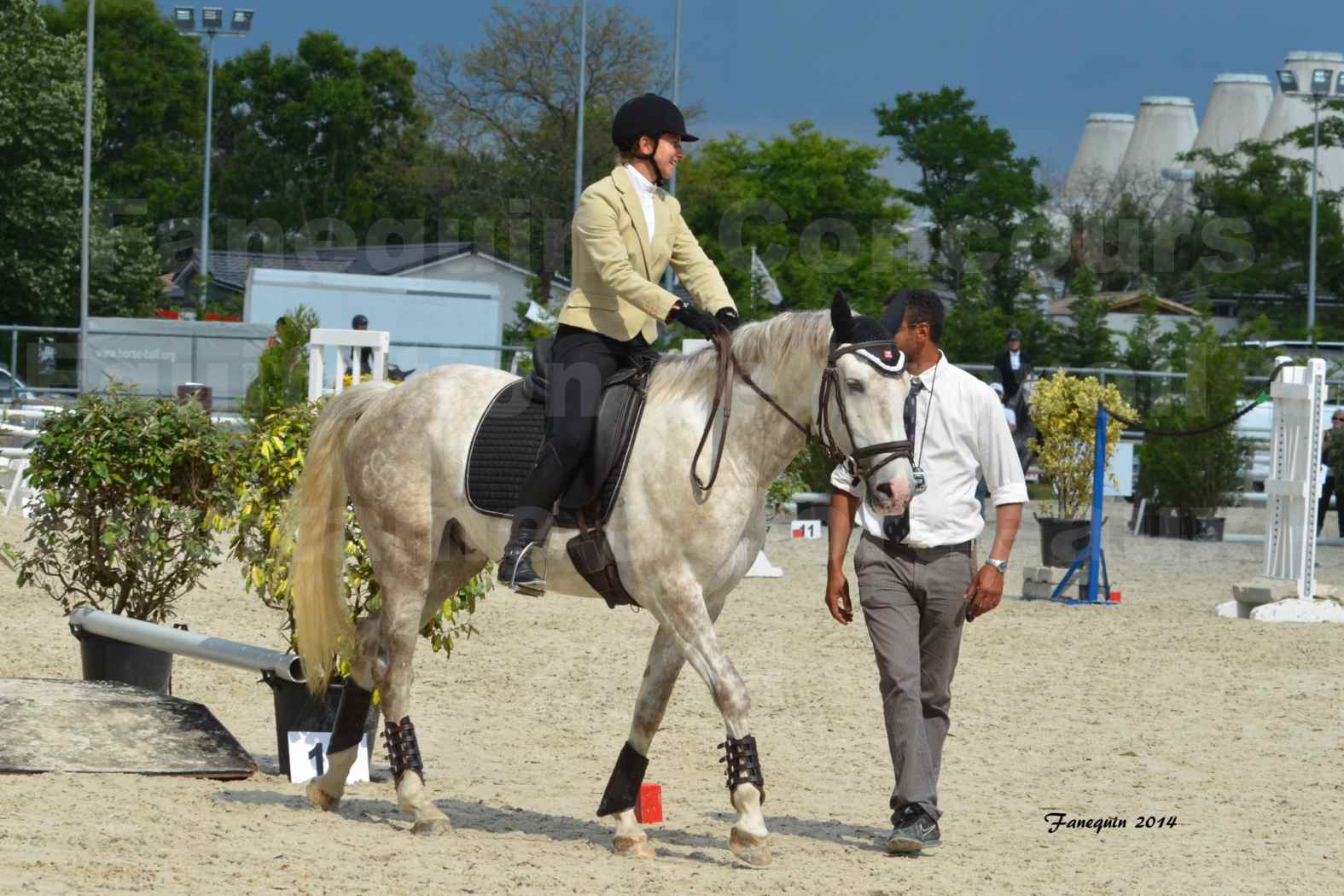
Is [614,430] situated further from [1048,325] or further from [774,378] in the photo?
[1048,325]

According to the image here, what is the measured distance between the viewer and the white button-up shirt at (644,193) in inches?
224

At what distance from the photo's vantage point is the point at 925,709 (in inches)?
228

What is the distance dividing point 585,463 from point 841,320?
3.28 feet

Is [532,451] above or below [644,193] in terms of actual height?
below

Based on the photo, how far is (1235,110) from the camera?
90875 millimetres

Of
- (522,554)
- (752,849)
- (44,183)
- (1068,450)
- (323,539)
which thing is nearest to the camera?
(752,849)

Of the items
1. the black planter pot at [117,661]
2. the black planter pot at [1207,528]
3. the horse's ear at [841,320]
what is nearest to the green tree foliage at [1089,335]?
the black planter pot at [1207,528]

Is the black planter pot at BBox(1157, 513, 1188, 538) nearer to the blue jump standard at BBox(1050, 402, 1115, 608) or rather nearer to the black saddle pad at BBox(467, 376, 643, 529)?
the blue jump standard at BBox(1050, 402, 1115, 608)

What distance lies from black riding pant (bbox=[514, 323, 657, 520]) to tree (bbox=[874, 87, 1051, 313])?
133ft

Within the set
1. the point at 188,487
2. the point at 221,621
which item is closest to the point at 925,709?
Answer: the point at 188,487

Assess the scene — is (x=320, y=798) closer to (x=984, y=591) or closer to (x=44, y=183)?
(x=984, y=591)

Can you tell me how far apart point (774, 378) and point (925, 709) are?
1.29m

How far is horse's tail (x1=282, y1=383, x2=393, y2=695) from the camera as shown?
6.26m

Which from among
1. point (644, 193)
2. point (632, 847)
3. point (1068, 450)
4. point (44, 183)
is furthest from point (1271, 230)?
point (632, 847)
